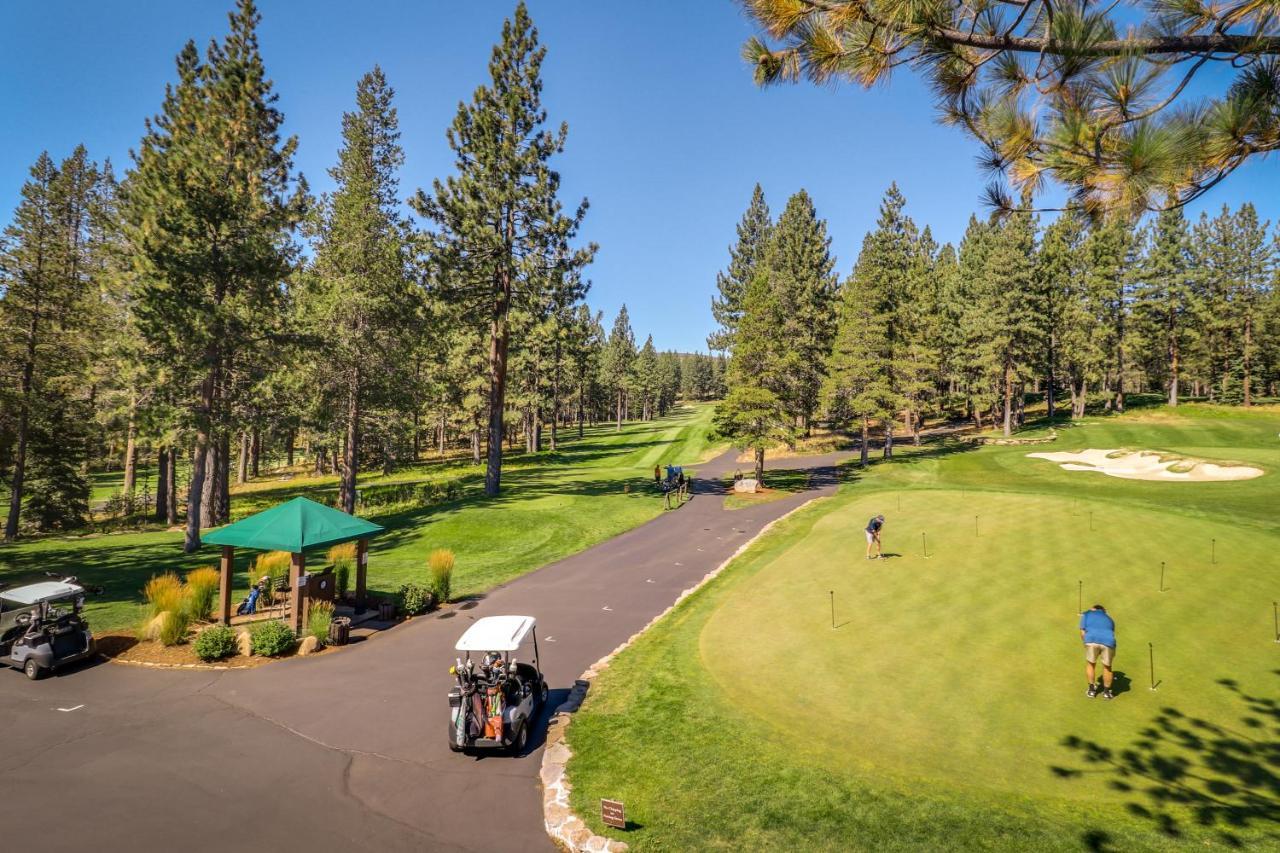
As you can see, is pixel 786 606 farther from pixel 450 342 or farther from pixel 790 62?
pixel 450 342

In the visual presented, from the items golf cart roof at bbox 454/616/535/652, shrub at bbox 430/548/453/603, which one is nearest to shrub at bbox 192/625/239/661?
shrub at bbox 430/548/453/603

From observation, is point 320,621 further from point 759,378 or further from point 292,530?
point 759,378

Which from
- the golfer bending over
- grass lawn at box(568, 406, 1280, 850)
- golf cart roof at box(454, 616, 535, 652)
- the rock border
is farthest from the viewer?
the golfer bending over

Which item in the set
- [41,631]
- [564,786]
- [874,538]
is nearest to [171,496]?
[41,631]

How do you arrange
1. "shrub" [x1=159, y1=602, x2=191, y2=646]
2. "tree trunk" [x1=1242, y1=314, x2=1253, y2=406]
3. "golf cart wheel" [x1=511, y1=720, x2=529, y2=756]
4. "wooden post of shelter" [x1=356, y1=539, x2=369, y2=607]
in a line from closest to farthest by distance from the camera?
"golf cart wheel" [x1=511, y1=720, x2=529, y2=756] → "shrub" [x1=159, y1=602, x2=191, y2=646] → "wooden post of shelter" [x1=356, y1=539, x2=369, y2=607] → "tree trunk" [x1=1242, y1=314, x2=1253, y2=406]

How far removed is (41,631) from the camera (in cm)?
1262

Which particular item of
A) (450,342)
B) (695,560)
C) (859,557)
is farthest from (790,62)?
(450,342)

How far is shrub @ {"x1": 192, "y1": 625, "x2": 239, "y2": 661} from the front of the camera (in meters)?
13.4

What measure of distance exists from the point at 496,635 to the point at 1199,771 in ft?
35.3

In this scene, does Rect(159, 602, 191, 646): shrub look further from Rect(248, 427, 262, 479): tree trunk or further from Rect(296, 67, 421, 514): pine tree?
Rect(248, 427, 262, 479): tree trunk

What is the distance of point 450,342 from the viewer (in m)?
48.8

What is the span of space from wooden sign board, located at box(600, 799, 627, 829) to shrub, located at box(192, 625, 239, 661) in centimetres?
1135

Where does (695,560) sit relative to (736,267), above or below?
below

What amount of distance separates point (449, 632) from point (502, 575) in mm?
5393
